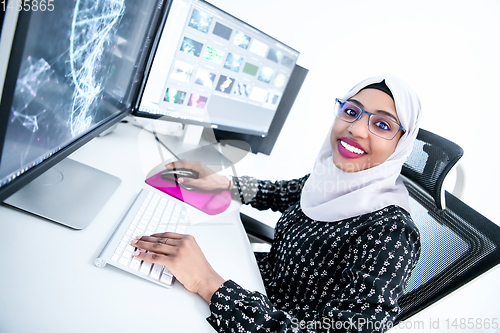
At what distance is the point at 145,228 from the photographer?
2.04ft

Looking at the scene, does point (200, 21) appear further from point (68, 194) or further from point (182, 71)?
point (68, 194)

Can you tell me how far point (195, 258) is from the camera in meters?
0.58

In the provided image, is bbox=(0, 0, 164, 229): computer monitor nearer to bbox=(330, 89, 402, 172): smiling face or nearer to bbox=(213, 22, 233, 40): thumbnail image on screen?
bbox=(213, 22, 233, 40): thumbnail image on screen

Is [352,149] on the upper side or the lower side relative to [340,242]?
upper

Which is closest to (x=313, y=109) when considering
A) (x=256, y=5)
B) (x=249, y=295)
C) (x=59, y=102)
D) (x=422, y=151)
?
(x=256, y=5)

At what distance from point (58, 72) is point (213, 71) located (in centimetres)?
63

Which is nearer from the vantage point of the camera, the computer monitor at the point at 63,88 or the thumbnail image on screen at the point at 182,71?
the computer monitor at the point at 63,88

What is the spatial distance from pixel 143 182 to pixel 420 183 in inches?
31.4

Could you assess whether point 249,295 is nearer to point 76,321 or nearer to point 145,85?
point 76,321

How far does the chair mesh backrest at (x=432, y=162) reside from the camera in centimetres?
74

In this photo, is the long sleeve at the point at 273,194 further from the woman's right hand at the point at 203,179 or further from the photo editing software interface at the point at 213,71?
the photo editing software interface at the point at 213,71

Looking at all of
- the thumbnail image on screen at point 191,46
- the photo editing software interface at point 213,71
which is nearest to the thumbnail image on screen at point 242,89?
the photo editing software interface at point 213,71

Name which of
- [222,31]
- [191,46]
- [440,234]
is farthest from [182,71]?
[440,234]

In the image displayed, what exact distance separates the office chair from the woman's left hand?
557 mm
